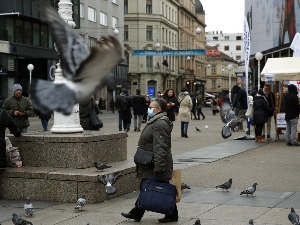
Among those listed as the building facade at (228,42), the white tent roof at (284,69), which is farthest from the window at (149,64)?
the building facade at (228,42)

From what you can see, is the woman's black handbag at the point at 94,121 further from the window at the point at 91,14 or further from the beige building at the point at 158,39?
the beige building at the point at 158,39

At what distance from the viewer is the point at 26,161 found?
10617 millimetres

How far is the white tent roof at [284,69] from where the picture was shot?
1988 cm

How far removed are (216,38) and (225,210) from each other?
168111 millimetres

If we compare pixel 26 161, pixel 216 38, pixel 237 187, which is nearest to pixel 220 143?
pixel 237 187

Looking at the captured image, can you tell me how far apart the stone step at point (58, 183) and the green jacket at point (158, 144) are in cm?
141

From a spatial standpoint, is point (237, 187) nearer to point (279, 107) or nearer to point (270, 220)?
point (270, 220)

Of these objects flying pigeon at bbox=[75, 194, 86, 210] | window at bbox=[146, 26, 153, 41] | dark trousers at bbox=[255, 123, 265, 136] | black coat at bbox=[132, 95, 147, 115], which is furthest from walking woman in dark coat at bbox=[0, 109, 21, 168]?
window at bbox=[146, 26, 153, 41]

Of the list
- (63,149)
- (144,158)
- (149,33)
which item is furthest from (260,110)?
(149,33)

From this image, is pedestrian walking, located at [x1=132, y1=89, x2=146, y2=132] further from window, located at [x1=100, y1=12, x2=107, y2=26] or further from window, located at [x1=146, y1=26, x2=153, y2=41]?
window, located at [x1=146, y1=26, x2=153, y2=41]

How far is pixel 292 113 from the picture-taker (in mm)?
19109

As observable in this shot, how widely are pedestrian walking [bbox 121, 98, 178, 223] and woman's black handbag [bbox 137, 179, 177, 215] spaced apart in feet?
0.42

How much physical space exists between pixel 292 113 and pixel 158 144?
39.1 feet

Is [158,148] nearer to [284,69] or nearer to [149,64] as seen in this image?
[284,69]
